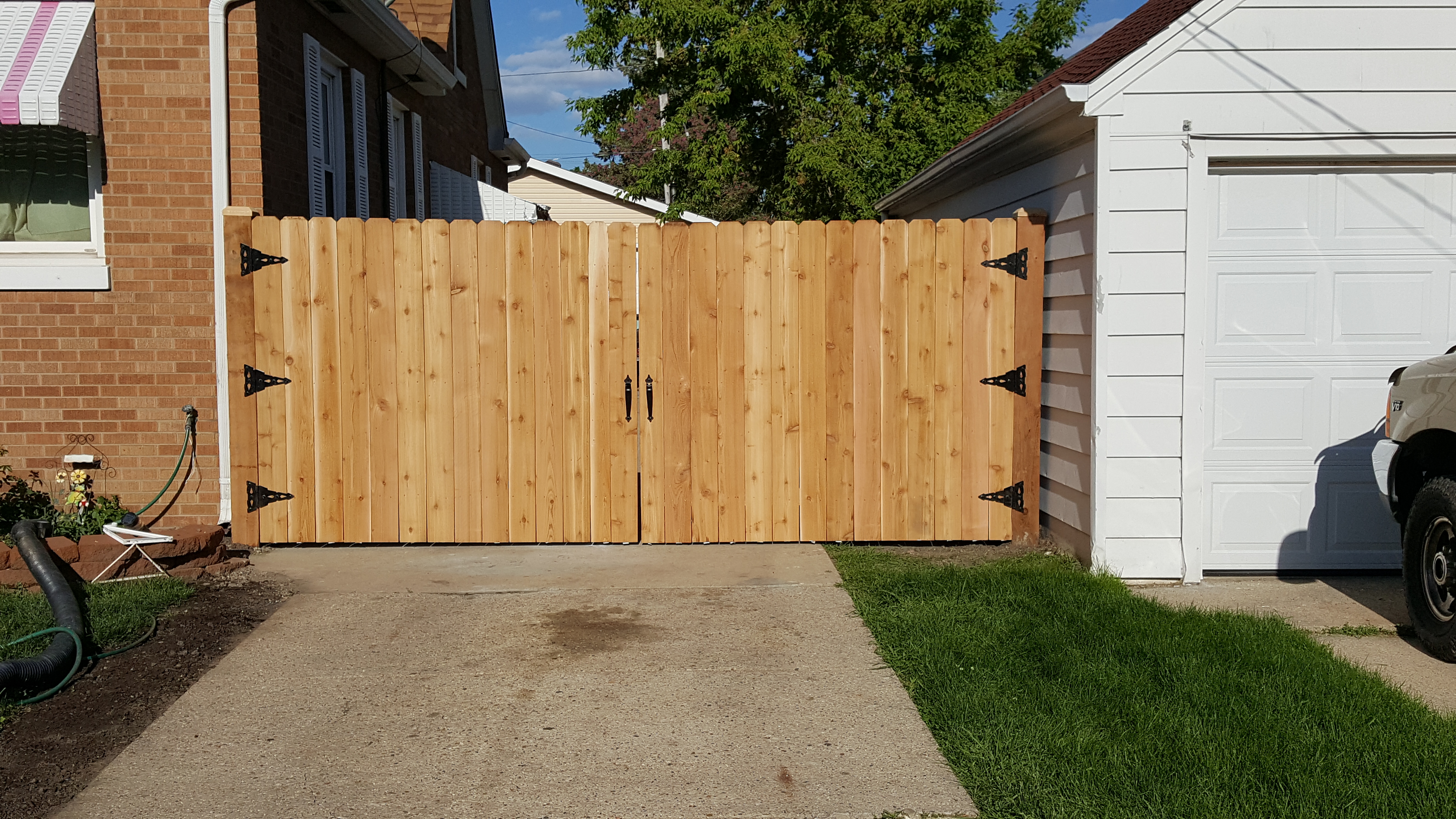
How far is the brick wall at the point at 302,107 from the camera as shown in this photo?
817cm

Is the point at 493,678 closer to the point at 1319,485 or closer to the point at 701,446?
the point at 701,446

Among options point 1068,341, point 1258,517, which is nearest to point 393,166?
point 1068,341

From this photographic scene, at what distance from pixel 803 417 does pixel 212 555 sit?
3.69 m

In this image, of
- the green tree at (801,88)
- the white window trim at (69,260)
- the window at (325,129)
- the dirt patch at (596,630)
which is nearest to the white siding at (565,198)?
the green tree at (801,88)

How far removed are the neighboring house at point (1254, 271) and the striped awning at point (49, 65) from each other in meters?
5.92

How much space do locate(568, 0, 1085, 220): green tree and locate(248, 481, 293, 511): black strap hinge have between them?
43.5 ft

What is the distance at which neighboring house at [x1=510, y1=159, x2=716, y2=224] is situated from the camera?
28.6 metres

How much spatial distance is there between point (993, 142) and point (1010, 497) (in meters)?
2.41

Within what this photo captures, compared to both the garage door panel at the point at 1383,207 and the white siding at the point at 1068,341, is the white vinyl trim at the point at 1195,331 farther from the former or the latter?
the garage door panel at the point at 1383,207

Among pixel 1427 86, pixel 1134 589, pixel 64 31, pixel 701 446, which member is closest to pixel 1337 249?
pixel 1427 86

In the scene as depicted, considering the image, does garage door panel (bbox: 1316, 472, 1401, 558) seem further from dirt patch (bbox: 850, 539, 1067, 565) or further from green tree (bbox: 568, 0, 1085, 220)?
green tree (bbox: 568, 0, 1085, 220)

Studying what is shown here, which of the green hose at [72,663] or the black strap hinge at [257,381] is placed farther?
the black strap hinge at [257,381]

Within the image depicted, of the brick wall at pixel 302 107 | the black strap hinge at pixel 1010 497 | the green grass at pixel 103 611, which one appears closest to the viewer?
the green grass at pixel 103 611

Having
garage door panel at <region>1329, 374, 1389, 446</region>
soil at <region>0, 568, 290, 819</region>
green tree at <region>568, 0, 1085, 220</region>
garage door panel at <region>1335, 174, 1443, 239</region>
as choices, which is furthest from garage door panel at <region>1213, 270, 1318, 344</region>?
green tree at <region>568, 0, 1085, 220</region>
